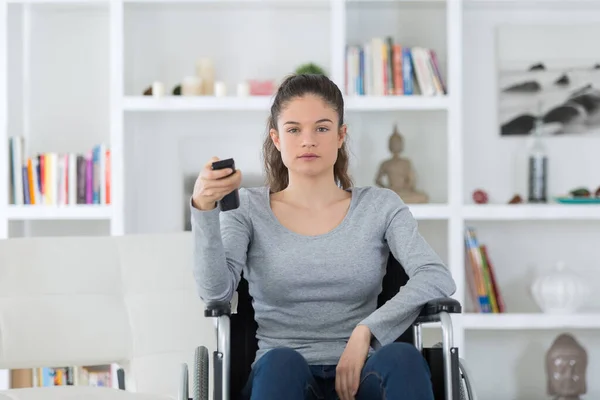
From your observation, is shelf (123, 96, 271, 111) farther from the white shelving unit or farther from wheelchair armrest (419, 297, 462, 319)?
wheelchair armrest (419, 297, 462, 319)

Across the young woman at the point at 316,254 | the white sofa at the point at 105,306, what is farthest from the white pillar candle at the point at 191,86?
the young woman at the point at 316,254

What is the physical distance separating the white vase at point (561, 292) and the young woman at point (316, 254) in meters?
1.98

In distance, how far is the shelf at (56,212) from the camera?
389 centimetres

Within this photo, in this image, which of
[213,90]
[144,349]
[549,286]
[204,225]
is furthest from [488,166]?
[204,225]

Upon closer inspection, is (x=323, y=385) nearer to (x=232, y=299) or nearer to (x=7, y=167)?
(x=232, y=299)

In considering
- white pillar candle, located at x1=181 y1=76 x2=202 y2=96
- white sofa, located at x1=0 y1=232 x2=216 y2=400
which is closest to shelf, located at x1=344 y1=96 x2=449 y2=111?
white pillar candle, located at x1=181 y1=76 x2=202 y2=96

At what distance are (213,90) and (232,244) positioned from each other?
6.94 feet

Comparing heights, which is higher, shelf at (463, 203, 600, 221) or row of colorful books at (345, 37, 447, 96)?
row of colorful books at (345, 37, 447, 96)

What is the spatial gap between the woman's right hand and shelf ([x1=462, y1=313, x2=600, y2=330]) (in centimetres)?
228

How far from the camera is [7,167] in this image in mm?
3893

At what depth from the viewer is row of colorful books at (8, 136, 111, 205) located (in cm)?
392

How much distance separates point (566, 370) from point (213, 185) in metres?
2.66

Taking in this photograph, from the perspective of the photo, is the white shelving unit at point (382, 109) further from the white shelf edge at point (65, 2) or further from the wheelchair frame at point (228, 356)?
the wheelchair frame at point (228, 356)

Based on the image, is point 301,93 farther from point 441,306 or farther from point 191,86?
point 191,86
